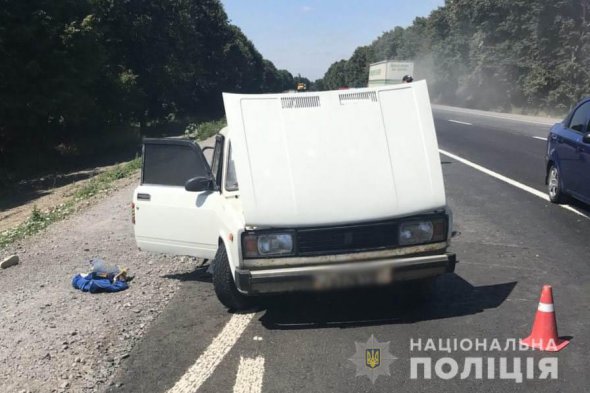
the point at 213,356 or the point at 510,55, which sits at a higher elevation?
the point at 510,55

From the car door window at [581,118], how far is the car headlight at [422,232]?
5.10 metres

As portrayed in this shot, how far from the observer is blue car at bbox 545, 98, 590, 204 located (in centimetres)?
870

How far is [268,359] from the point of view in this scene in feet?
15.0

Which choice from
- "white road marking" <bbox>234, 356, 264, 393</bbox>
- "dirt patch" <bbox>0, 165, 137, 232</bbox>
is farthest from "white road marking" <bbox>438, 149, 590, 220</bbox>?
"dirt patch" <bbox>0, 165, 137, 232</bbox>

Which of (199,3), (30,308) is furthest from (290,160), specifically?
(199,3)

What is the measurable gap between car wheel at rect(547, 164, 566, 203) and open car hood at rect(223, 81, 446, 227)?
5353 mm

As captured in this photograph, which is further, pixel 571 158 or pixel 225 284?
pixel 571 158

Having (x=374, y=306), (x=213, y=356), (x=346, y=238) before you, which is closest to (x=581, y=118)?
(x=374, y=306)

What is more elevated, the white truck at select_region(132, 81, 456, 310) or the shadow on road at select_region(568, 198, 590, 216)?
the white truck at select_region(132, 81, 456, 310)

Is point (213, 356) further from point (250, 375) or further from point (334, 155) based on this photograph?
point (334, 155)

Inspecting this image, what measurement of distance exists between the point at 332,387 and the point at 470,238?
4610 millimetres

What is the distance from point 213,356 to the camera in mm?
4684

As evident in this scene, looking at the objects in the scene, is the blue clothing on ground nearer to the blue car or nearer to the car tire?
the car tire

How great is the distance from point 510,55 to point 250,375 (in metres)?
53.5
